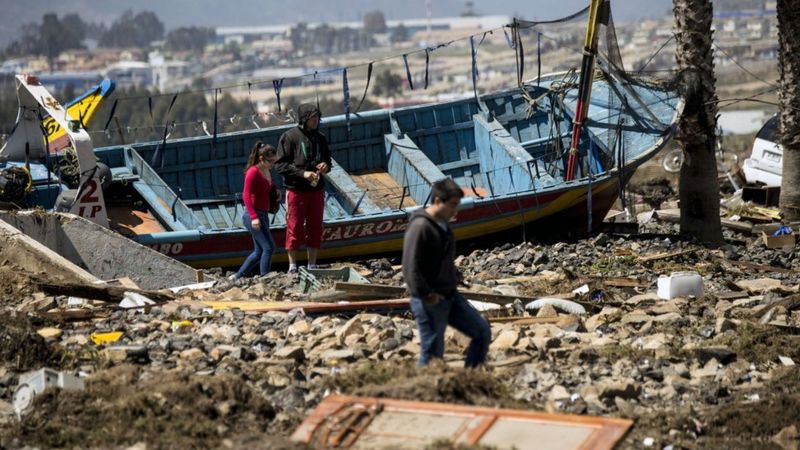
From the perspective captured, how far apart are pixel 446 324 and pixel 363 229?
792 centimetres

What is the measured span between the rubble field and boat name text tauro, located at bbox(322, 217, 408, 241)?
263 centimetres

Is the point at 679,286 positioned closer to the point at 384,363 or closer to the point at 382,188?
the point at 384,363

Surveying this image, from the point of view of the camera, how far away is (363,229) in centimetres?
1786

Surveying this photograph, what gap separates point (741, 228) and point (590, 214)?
2519 mm

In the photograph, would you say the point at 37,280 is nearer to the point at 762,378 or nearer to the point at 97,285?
the point at 97,285

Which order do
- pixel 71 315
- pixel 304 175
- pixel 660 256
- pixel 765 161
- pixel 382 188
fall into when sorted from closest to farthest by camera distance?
pixel 71 315 → pixel 304 175 → pixel 660 256 → pixel 382 188 → pixel 765 161

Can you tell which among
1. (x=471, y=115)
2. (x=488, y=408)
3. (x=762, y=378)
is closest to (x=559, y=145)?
(x=471, y=115)

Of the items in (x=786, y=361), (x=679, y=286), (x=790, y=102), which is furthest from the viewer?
(x=790, y=102)

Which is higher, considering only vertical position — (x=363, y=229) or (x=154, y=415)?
(x=154, y=415)

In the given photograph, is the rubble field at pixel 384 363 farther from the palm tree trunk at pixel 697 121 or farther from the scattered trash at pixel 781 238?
the palm tree trunk at pixel 697 121

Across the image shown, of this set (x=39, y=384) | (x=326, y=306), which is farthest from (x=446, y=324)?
(x=326, y=306)

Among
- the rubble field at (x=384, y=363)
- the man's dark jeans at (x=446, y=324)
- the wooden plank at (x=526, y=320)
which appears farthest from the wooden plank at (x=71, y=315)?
the man's dark jeans at (x=446, y=324)

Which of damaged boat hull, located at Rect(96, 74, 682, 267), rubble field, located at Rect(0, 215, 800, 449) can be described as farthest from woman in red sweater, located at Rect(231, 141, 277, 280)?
damaged boat hull, located at Rect(96, 74, 682, 267)

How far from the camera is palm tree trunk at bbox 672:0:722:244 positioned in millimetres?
18422
